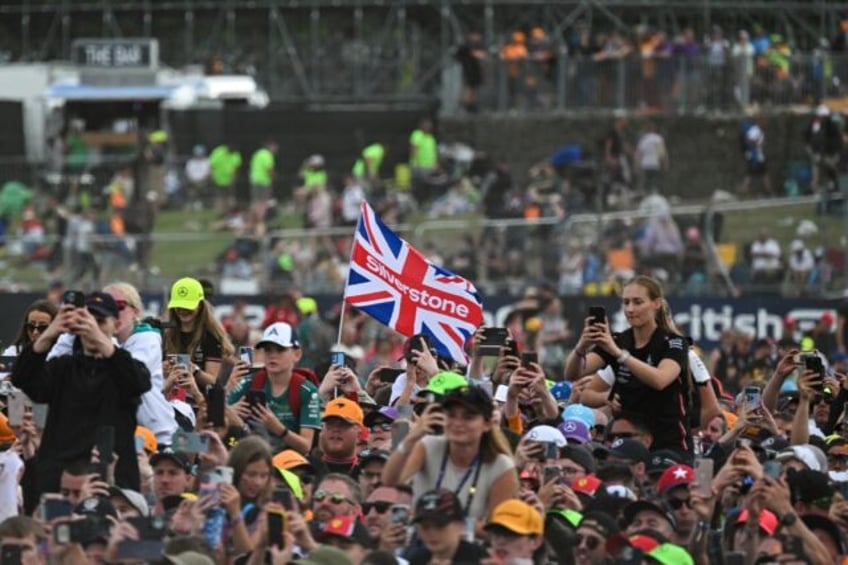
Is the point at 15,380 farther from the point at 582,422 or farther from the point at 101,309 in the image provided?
the point at 582,422

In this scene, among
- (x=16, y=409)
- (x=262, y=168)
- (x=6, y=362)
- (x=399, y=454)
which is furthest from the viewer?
(x=262, y=168)

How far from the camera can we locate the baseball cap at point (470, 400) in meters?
11.3

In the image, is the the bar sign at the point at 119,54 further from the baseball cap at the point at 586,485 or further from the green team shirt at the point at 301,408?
the baseball cap at the point at 586,485

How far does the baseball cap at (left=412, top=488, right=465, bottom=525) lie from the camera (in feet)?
35.4

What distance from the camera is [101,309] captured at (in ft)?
39.8

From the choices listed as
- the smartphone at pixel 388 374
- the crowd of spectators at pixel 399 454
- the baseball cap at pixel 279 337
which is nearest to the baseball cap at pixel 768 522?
the crowd of spectators at pixel 399 454

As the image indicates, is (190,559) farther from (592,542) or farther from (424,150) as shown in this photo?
(424,150)

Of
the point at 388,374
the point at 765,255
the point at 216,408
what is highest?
the point at 216,408

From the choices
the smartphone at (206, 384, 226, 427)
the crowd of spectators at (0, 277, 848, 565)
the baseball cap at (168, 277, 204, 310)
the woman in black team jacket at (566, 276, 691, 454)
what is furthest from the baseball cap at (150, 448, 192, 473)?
the baseball cap at (168, 277, 204, 310)

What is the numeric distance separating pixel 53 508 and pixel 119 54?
111ft

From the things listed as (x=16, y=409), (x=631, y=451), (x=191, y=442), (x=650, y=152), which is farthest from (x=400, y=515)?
(x=650, y=152)

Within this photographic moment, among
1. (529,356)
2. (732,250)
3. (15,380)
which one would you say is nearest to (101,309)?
(15,380)

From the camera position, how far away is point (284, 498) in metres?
11.3

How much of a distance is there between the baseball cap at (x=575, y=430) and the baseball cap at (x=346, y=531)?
8.65ft
